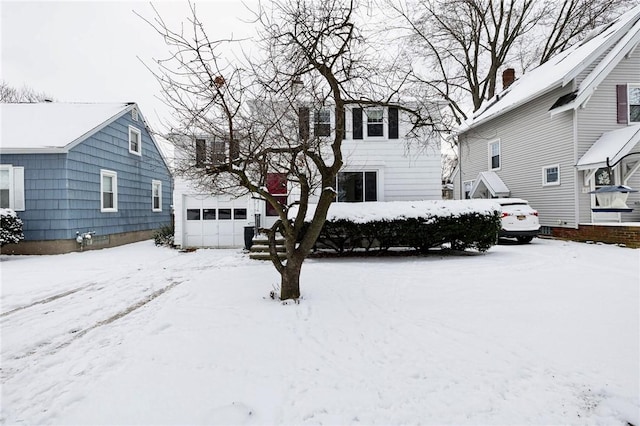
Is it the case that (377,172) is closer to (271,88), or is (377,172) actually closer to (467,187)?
(271,88)

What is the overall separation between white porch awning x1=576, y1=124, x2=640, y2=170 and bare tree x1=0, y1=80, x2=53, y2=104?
33131mm

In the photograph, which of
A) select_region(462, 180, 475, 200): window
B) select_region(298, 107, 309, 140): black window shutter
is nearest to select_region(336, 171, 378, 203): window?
select_region(298, 107, 309, 140): black window shutter

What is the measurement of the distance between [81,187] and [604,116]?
18817mm

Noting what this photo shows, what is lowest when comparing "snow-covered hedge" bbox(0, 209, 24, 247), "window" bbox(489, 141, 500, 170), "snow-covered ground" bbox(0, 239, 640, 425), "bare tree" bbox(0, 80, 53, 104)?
"snow-covered ground" bbox(0, 239, 640, 425)

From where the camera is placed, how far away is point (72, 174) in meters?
11.5

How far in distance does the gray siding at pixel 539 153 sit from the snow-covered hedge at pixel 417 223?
4.07 metres

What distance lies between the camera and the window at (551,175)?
41.5 ft

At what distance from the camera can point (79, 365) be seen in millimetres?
3281

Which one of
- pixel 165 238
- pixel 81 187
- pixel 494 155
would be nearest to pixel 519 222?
pixel 494 155

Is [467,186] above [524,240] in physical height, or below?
above

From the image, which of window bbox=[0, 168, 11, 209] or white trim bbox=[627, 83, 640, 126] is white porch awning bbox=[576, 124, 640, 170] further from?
window bbox=[0, 168, 11, 209]

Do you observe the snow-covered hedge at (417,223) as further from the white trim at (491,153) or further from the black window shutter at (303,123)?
the white trim at (491,153)

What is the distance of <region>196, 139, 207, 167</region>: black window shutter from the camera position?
4.82m

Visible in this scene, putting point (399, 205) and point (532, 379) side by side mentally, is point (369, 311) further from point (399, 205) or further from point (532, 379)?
point (399, 205)
